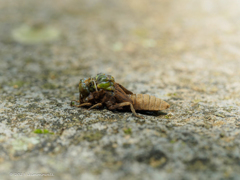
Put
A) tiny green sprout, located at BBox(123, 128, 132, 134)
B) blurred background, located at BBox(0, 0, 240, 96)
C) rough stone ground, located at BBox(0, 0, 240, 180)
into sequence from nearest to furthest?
1. rough stone ground, located at BBox(0, 0, 240, 180)
2. tiny green sprout, located at BBox(123, 128, 132, 134)
3. blurred background, located at BBox(0, 0, 240, 96)

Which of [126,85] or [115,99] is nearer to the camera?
[115,99]

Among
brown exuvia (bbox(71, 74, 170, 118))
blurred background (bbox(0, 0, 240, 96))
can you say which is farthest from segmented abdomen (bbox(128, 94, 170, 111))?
blurred background (bbox(0, 0, 240, 96))

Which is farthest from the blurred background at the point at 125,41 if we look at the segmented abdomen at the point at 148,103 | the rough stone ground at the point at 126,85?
the segmented abdomen at the point at 148,103

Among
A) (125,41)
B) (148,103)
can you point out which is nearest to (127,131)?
(148,103)

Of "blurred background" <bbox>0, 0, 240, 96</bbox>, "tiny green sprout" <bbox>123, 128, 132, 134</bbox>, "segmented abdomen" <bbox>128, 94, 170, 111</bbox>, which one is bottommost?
"tiny green sprout" <bbox>123, 128, 132, 134</bbox>

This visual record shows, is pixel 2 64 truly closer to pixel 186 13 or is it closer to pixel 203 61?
pixel 203 61

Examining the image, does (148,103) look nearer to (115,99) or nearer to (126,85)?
(115,99)

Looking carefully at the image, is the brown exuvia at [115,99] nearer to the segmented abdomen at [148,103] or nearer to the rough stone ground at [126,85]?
the segmented abdomen at [148,103]

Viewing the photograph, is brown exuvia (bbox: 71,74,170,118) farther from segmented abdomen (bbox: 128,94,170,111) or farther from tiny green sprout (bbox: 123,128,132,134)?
tiny green sprout (bbox: 123,128,132,134)
